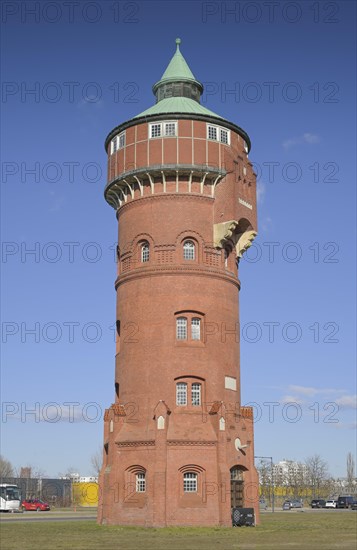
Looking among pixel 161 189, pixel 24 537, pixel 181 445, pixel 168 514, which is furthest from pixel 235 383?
pixel 24 537

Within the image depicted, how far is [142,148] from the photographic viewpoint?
41.2m

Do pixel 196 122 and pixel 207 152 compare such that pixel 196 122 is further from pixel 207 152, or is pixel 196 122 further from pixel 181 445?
pixel 181 445

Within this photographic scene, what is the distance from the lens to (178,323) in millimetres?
39438

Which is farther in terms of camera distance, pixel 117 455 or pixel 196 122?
pixel 196 122

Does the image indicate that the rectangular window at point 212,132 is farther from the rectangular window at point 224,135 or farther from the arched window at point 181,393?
the arched window at point 181,393

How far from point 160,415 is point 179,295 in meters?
6.83

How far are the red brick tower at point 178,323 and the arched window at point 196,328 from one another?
17 centimetres

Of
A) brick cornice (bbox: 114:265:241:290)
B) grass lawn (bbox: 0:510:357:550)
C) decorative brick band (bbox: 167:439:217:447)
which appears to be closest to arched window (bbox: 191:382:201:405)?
decorative brick band (bbox: 167:439:217:447)

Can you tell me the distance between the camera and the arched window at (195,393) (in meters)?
38.3

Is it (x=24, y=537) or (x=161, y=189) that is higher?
(x=161, y=189)

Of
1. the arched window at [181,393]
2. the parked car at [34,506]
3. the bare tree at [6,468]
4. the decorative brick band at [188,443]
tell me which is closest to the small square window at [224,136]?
the arched window at [181,393]

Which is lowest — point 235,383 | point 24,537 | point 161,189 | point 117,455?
point 24,537

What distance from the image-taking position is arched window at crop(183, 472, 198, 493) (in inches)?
1428

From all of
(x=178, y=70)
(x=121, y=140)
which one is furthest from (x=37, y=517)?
(x=178, y=70)
